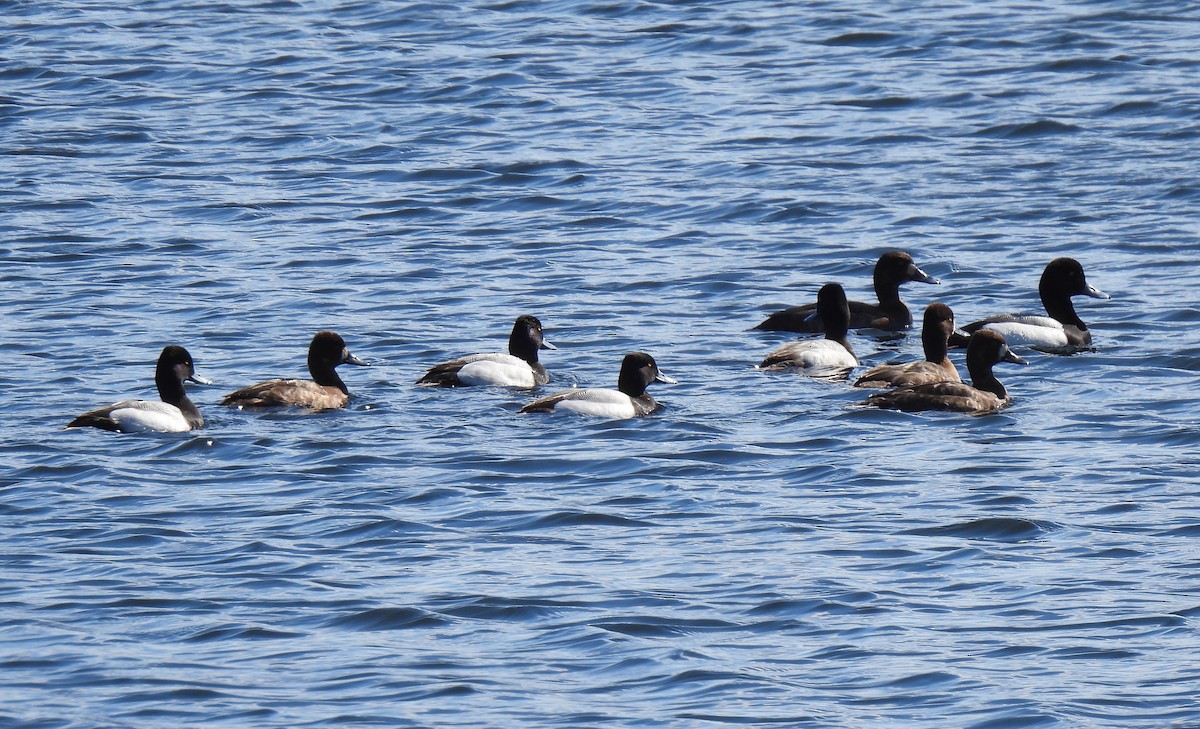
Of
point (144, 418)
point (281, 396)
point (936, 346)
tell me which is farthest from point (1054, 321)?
point (144, 418)

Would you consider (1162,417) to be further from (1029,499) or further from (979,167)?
(979,167)

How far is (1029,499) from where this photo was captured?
12.5 m

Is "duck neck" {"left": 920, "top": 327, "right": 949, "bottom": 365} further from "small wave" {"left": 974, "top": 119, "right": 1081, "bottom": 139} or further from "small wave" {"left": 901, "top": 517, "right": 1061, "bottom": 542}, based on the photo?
"small wave" {"left": 974, "top": 119, "right": 1081, "bottom": 139}

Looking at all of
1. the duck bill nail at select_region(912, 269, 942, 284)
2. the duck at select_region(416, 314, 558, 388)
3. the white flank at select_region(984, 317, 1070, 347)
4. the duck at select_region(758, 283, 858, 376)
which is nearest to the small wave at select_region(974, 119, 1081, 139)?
the duck bill nail at select_region(912, 269, 942, 284)

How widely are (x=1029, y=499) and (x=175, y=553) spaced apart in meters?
4.81

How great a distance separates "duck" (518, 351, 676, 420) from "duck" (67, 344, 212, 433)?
227 cm

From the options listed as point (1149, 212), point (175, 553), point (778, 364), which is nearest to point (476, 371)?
point (778, 364)

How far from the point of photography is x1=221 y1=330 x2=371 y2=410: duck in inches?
590

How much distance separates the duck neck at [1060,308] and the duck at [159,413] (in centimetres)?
689

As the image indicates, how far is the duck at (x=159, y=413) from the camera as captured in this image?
561 inches

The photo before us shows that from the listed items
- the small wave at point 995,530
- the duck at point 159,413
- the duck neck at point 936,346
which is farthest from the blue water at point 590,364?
the duck neck at point 936,346

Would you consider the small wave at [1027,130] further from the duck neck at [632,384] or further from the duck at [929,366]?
the duck neck at [632,384]

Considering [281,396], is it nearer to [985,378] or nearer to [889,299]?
[985,378]

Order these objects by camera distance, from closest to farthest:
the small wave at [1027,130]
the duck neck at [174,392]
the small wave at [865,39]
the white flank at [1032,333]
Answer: the duck neck at [174,392] < the white flank at [1032,333] < the small wave at [1027,130] < the small wave at [865,39]
